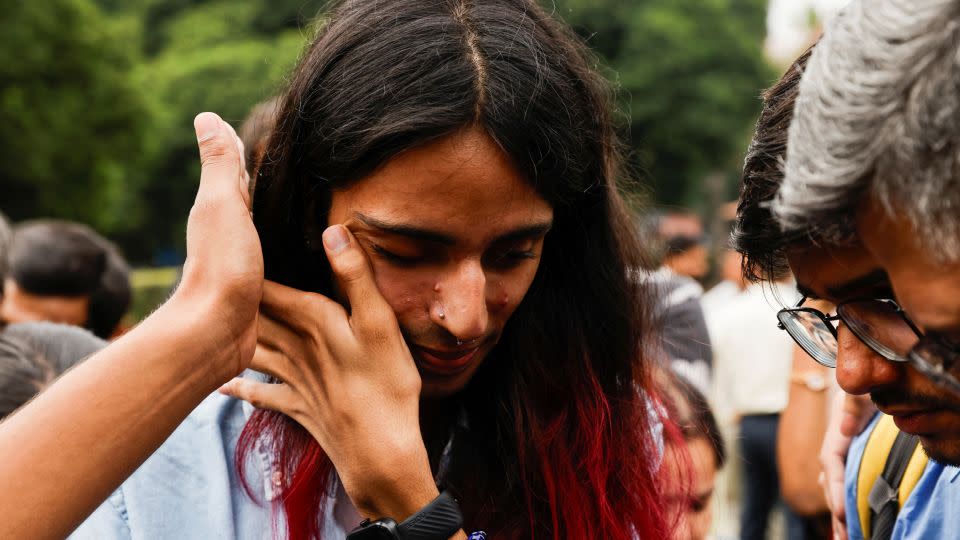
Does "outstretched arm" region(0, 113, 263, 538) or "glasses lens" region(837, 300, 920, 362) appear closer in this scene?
"outstretched arm" region(0, 113, 263, 538)

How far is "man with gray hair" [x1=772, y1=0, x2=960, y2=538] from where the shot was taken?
1374mm

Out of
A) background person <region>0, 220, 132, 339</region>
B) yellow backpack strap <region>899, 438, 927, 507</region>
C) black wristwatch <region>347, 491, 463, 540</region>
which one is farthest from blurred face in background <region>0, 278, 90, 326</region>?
yellow backpack strap <region>899, 438, 927, 507</region>

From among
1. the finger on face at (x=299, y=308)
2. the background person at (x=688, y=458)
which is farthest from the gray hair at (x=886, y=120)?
the background person at (x=688, y=458)

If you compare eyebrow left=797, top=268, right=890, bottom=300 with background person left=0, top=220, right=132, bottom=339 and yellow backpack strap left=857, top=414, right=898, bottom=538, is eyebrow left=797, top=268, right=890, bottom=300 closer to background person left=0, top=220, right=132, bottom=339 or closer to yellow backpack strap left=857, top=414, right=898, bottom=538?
yellow backpack strap left=857, top=414, right=898, bottom=538

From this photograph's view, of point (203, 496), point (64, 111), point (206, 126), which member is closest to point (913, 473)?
point (203, 496)

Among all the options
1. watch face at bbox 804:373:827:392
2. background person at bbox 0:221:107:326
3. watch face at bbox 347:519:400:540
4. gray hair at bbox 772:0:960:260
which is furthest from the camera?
background person at bbox 0:221:107:326

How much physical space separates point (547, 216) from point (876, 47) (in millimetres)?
951

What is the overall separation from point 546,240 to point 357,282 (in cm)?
59

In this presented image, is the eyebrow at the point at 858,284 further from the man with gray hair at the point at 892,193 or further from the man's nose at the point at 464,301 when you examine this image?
the man's nose at the point at 464,301

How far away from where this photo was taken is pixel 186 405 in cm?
178

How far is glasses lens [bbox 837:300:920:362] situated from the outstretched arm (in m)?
1.03

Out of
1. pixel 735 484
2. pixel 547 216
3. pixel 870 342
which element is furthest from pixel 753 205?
pixel 735 484

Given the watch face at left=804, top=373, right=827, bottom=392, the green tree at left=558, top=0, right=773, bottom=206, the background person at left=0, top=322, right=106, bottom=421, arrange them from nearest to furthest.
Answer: the background person at left=0, top=322, right=106, bottom=421, the watch face at left=804, top=373, right=827, bottom=392, the green tree at left=558, top=0, right=773, bottom=206

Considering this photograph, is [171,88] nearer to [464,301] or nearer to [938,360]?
[464,301]
